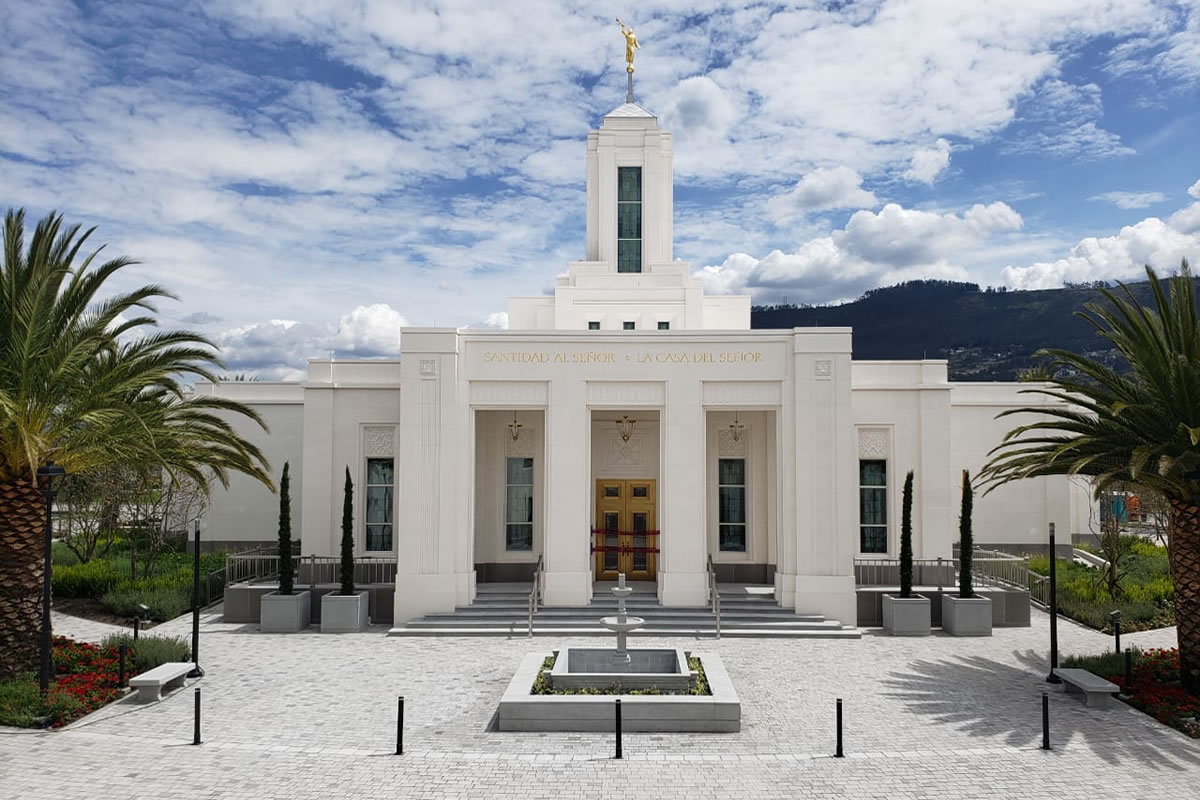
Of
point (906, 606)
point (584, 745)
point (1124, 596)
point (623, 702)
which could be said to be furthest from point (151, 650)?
point (1124, 596)

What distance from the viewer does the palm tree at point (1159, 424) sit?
13258 mm

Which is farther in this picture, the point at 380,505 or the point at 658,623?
the point at 380,505

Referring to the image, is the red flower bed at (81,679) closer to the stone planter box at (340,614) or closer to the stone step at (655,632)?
the stone planter box at (340,614)

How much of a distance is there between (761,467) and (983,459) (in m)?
8.97

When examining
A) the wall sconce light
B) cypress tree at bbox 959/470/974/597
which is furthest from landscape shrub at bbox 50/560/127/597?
cypress tree at bbox 959/470/974/597

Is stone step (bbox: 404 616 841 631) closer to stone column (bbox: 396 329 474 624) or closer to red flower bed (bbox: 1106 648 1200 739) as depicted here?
stone column (bbox: 396 329 474 624)

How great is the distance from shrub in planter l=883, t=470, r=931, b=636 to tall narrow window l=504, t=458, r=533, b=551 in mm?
9277

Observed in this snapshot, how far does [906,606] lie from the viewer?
1853 cm

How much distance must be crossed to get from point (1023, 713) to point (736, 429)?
34.1 feet

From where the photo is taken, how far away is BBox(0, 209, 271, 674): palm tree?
517 inches

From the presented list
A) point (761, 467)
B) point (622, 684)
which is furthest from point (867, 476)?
point (622, 684)

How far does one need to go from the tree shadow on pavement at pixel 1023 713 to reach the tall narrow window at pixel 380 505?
13.2 meters

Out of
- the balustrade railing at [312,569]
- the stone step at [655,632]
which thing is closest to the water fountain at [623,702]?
the stone step at [655,632]

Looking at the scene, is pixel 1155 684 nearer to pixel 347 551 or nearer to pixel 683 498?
pixel 683 498
